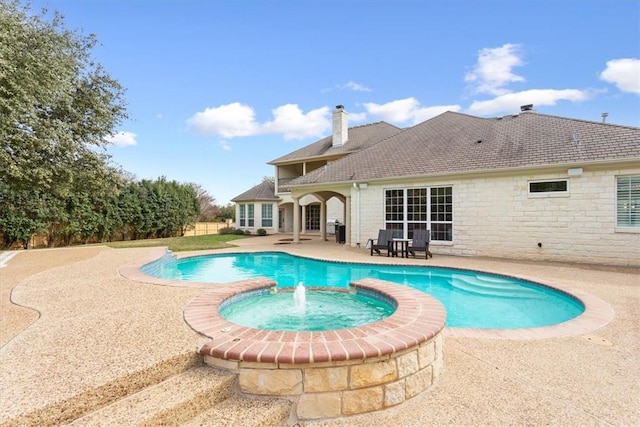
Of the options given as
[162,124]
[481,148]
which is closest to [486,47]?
[481,148]

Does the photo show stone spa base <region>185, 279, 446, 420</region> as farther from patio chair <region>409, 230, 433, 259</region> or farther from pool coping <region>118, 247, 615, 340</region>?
patio chair <region>409, 230, 433, 259</region>

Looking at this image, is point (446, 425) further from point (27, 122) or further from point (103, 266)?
point (27, 122)

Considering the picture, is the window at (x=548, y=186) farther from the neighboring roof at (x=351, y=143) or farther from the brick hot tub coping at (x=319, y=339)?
the neighboring roof at (x=351, y=143)

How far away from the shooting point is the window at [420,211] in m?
13.8

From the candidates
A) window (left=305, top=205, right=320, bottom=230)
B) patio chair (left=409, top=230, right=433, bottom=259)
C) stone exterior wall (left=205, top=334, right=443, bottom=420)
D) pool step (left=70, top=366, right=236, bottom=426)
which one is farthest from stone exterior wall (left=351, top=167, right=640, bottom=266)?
window (left=305, top=205, right=320, bottom=230)

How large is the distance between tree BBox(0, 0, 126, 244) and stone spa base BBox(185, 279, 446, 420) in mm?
8610

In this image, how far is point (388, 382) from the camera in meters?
3.02

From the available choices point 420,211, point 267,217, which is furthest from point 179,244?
point 420,211

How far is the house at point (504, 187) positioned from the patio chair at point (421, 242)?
3.55 feet

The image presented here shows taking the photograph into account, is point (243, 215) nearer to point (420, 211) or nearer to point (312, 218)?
point (312, 218)

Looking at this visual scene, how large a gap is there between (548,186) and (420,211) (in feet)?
16.0

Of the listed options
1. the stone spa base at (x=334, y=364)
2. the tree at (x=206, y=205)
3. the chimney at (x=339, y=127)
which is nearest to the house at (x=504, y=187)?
the chimney at (x=339, y=127)

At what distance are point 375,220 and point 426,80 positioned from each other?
28.1ft

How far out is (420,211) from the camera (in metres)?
14.4
